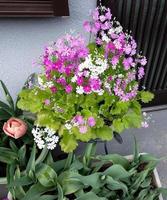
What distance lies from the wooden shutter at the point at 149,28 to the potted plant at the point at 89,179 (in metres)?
0.61

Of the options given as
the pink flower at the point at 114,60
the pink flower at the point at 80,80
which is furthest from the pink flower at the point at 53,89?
the pink flower at the point at 114,60

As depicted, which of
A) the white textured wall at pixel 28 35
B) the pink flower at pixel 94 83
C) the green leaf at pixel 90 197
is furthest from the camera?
the white textured wall at pixel 28 35

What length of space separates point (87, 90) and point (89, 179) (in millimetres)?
363

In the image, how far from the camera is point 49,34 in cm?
170

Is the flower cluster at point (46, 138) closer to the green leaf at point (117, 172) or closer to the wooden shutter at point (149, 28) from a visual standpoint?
the green leaf at point (117, 172)

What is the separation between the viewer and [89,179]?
1.42 metres

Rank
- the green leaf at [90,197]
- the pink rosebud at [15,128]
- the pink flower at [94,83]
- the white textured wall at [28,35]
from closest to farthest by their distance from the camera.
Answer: the pink flower at [94,83]
the green leaf at [90,197]
the pink rosebud at [15,128]
the white textured wall at [28,35]

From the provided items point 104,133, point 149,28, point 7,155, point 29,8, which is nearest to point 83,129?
point 104,133

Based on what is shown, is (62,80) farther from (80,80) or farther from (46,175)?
(46,175)

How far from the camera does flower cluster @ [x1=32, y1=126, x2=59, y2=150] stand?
1431 mm

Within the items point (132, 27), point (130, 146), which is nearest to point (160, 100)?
point (130, 146)

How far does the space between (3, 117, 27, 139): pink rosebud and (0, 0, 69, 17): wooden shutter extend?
45 cm

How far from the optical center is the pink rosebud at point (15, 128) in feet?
4.93

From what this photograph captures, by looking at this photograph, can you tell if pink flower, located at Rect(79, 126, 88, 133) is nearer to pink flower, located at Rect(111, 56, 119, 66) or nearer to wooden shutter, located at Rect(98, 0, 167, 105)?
pink flower, located at Rect(111, 56, 119, 66)
